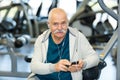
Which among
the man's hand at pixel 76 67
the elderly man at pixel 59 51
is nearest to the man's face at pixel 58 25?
the elderly man at pixel 59 51

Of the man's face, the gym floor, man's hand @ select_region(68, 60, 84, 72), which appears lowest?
the gym floor

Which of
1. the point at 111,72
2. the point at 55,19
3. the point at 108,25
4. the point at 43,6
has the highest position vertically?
the point at 55,19

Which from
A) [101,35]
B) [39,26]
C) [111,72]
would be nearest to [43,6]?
[39,26]

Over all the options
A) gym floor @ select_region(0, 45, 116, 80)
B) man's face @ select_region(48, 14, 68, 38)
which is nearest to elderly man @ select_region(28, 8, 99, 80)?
man's face @ select_region(48, 14, 68, 38)

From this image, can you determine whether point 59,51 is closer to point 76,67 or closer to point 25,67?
point 76,67

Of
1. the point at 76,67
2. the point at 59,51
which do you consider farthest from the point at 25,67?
the point at 76,67

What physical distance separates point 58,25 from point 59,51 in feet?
0.53

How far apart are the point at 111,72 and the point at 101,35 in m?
1.54

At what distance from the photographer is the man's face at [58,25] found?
1.62 metres

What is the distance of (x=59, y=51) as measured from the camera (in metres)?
1.69

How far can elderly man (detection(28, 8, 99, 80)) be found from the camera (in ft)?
5.34

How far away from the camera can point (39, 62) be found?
65.7 inches

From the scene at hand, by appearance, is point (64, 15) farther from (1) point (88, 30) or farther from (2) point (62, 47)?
(1) point (88, 30)

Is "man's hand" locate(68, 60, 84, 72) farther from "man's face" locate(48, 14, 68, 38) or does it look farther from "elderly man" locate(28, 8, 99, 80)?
"man's face" locate(48, 14, 68, 38)
